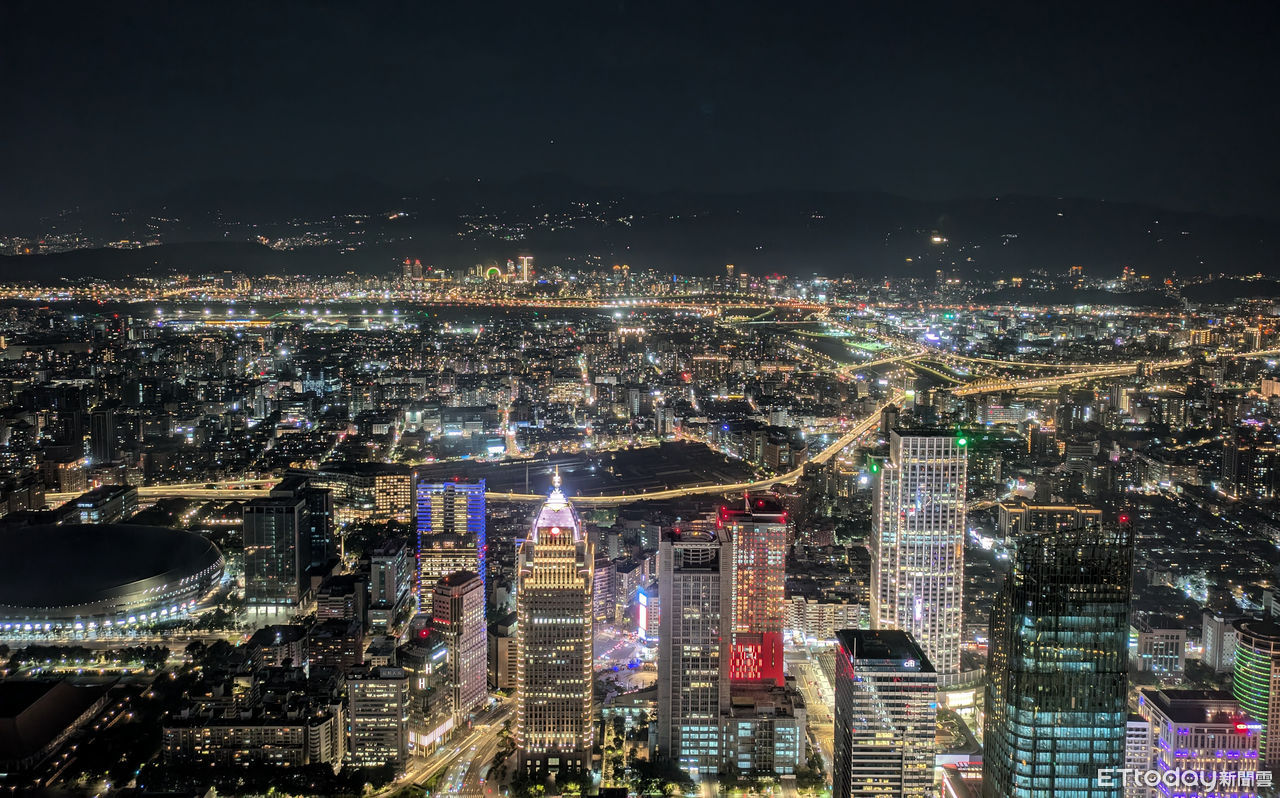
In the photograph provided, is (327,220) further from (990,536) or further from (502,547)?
(990,536)

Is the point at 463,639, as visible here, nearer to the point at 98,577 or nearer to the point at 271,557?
the point at 271,557

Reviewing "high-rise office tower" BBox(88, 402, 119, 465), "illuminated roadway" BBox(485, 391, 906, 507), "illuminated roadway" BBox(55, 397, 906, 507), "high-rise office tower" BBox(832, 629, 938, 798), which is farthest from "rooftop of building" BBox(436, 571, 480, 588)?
"high-rise office tower" BBox(88, 402, 119, 465)

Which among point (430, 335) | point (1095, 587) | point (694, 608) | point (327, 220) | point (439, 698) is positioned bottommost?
point (439, 698)

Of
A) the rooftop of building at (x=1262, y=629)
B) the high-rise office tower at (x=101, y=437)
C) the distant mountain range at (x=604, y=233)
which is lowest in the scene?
the rooftop of building at (x=1262, y=629)

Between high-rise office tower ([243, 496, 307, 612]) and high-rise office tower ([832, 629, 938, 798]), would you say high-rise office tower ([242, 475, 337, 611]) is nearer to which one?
high-rise office tower ([243, 496, 307, 612])

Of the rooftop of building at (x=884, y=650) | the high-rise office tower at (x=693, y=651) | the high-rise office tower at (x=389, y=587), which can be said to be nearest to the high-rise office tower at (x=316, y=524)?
the high-rise office tower at (x=389, y=587)

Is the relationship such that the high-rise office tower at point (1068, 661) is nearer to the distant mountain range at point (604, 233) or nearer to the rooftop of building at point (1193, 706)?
the rooftop of building at point (1193, 706)

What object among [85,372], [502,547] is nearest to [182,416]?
[85,372]
